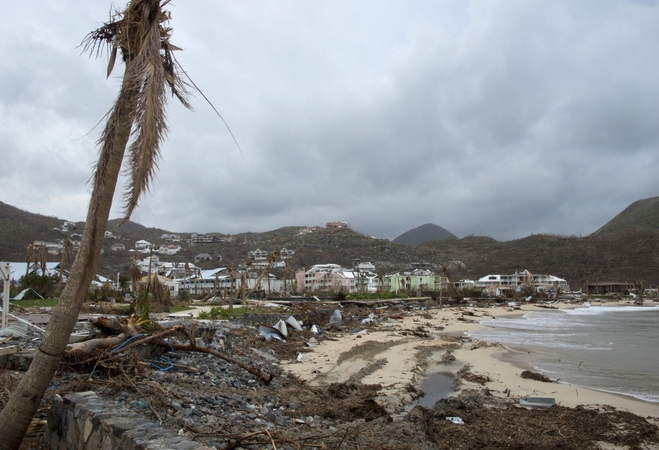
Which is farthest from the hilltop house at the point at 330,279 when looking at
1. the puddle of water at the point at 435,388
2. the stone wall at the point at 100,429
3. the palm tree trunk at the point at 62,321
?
the palm tree trunk at the point at 62,321

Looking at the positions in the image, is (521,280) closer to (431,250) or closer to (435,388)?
(431,250)

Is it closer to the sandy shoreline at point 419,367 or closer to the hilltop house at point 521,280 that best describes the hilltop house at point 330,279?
the hilltop house at point 521,280

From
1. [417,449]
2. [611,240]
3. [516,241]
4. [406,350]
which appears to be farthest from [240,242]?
[417,449]

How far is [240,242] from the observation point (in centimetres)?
12262

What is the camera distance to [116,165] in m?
3.88

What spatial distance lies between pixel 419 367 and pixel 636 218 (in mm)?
142667

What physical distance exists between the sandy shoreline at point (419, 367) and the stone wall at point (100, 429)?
4.31m

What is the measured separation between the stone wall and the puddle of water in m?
5.04

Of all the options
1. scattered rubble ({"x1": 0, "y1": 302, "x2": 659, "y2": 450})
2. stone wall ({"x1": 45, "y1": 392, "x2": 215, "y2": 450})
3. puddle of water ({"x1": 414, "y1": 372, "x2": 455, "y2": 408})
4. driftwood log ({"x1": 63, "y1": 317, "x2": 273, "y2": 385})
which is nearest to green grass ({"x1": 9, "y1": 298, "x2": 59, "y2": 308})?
scattered rubble ({"x1": 0, "y1": 302, "x2": 659, "y2": 450})

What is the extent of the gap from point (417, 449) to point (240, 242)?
4734 inches

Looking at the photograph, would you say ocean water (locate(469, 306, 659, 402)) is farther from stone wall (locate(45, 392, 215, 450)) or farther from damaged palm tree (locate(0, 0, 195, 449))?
damaged palm tree (locate(0, 0, 195, 449))

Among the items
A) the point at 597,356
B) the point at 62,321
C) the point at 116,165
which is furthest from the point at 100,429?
the point at 597,356

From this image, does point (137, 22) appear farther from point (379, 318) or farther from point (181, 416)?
point (379, 318)

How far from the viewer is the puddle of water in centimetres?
771
